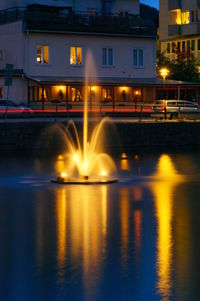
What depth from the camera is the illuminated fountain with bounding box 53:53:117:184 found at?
32719 millimetres

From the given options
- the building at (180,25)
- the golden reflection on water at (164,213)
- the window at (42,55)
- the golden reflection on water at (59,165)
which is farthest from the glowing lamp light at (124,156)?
the building at (180,25)

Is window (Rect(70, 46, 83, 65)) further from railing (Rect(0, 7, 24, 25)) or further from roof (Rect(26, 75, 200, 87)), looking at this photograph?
railing (Rect(0, 7, 24, 25))

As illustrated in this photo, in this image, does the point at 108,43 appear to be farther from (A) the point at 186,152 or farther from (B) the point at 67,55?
(A) the point at 186,152

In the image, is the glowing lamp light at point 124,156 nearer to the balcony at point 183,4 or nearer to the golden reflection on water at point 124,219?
the golden reflection on water at point 124,219

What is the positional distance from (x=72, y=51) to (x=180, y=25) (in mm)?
33097

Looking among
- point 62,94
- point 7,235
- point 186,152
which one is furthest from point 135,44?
point 7,235

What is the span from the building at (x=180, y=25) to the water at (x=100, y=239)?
64578mm

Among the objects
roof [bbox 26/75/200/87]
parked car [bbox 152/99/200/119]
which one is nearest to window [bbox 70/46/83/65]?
roof [bbox 26/75/200/87]

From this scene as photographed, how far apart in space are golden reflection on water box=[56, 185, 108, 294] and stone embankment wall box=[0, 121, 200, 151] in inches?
668

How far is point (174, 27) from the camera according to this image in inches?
3942

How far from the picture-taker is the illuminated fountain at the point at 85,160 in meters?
32.7

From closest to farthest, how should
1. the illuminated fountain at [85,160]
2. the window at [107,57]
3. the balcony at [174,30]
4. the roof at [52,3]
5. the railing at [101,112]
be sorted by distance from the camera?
the illuminated fountain at [85,160]
the railing at [101,112]
the window at [107,57]
the roof at [52,3]
the balcony at [174,30]

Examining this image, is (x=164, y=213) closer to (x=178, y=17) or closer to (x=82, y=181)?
(x=82, y=181)

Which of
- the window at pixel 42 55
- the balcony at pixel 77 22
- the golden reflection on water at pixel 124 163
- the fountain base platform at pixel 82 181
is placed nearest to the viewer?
the fountain base platform at pixel 82 181
